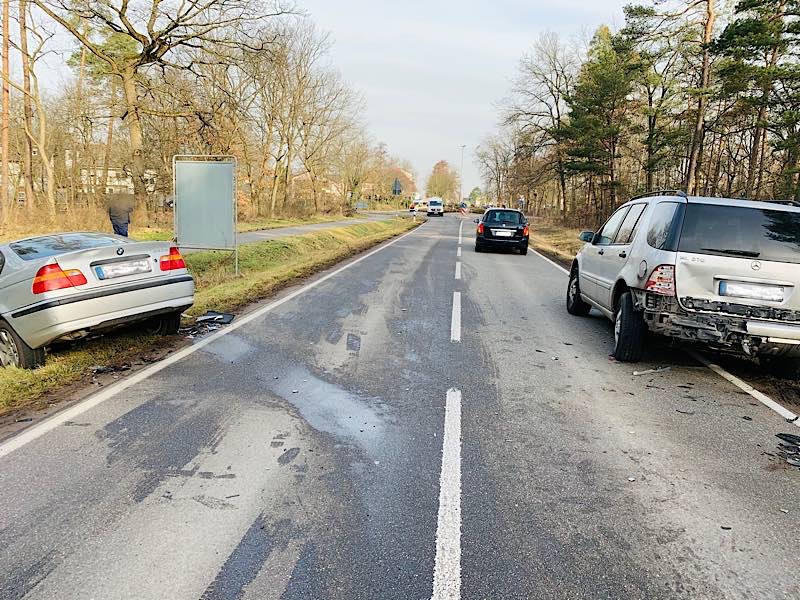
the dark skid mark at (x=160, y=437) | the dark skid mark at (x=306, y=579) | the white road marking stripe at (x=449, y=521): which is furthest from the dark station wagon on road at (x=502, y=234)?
the dark skid mark at (x=306, y=579)

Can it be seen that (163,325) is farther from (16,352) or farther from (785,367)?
(785,367)

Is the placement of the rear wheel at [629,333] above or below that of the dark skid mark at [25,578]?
above

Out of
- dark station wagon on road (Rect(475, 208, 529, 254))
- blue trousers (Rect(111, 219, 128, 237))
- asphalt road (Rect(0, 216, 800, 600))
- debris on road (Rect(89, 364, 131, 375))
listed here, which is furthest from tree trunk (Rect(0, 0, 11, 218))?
asphalt road (Rect(0, 216, 800, 600))

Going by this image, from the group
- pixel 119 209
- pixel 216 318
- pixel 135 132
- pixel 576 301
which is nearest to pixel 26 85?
pixel 135 132

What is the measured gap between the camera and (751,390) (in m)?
5.43

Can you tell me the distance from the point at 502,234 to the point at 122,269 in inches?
618

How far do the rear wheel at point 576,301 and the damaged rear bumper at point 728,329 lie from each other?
10.4ft

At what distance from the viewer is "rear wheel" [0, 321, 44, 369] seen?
5348 mm

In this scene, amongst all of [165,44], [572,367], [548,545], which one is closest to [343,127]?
[165,44]

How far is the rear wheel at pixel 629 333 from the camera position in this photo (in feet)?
19.8

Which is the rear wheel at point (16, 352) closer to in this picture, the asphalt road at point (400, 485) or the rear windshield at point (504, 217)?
the asphalt road at point (400, 485)

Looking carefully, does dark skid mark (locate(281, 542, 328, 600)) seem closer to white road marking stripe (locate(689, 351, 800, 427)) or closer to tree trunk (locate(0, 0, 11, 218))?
white road marking stripe (locate(689, 351, 800, 427))

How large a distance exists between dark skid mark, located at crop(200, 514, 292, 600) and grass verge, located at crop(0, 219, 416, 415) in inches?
115

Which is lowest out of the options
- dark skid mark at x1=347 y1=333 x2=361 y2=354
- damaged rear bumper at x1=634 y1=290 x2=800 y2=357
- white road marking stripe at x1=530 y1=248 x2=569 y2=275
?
dark skid mark at x1=347 y1=333 x2=361 y2=354
